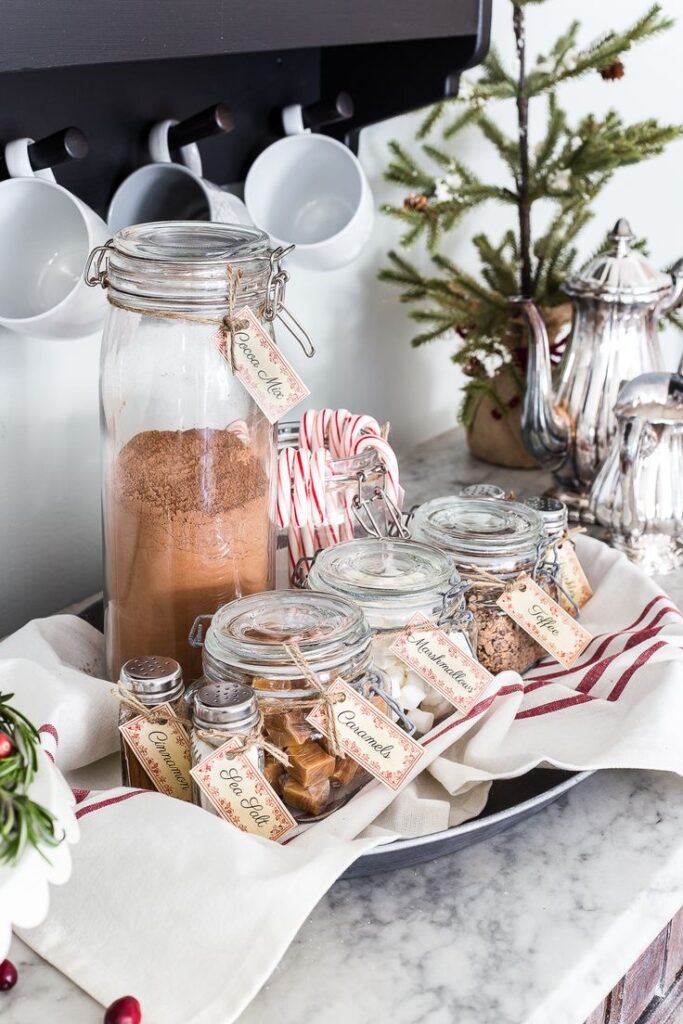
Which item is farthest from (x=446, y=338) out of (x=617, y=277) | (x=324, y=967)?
(x=324, y=967)

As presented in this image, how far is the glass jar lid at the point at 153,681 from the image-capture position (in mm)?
671

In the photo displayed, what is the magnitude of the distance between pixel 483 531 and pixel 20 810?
467 millimetres

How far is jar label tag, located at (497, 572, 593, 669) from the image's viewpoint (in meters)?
0.82

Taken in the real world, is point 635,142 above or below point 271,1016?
above

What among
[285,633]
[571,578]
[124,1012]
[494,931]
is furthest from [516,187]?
[124,1012]

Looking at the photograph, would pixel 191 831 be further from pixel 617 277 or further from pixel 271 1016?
pixel 617 277

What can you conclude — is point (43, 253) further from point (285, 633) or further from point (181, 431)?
point (285, 633)

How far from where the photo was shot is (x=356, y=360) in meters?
1.37

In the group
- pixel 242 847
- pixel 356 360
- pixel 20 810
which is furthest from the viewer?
pixel 356 360

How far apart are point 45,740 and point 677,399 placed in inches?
28.1

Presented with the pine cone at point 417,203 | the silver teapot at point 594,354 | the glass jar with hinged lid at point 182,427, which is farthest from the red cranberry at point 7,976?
the pine cone at point 417,203

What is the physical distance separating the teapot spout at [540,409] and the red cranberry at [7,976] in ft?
2.60

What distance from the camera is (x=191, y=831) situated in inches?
23.7

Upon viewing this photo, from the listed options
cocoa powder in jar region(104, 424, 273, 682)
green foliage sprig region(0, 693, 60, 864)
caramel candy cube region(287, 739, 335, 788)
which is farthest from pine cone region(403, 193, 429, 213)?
green foliage sprig region(0, 693, 60, 864)
